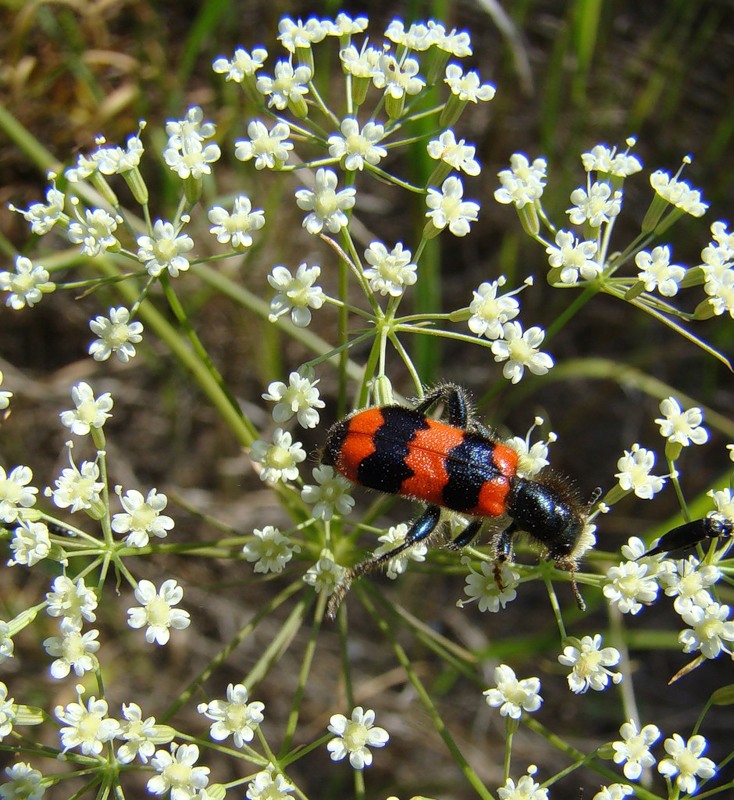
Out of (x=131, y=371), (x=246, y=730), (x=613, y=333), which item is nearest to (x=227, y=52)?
(x=131, y=371)

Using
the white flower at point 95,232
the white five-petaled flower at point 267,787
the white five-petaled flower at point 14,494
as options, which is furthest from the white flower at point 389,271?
the white five-petaled flower at point 267,787

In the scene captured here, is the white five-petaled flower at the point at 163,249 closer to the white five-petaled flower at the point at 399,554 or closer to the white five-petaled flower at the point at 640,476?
the white five-petaled flower at the point at 399,554

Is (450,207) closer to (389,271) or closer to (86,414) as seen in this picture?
(389,271)

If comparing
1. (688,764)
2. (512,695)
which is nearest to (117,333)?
(512,695)

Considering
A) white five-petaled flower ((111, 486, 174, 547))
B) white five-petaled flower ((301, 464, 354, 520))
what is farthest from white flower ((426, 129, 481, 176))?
white five-petaled flower ((111, 486, 174, 547))

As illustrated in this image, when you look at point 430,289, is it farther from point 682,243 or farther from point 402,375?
point 682,243
